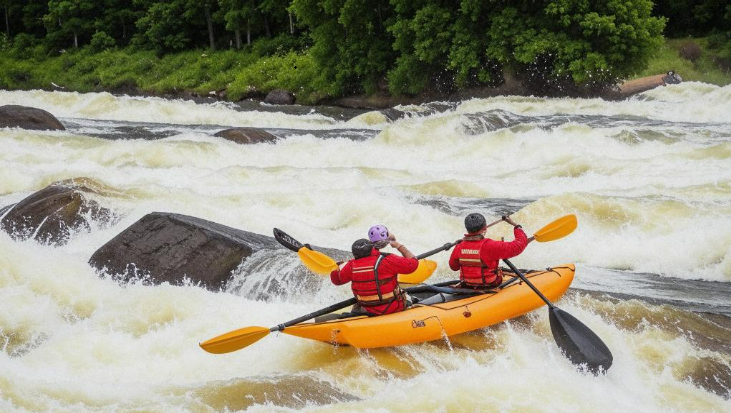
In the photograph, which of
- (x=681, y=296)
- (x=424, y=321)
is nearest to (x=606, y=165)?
(x=681, y=296)

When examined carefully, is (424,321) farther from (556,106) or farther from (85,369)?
(556,106)

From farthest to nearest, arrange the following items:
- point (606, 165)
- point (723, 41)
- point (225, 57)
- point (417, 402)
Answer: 1. point (225, 57)
2. point (723, 41)
3. point (606, 165)
4. point (417, 402)

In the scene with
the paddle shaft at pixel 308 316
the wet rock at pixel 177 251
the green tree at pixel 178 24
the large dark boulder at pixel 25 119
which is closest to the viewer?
the paddle shaft at pixel 308 316

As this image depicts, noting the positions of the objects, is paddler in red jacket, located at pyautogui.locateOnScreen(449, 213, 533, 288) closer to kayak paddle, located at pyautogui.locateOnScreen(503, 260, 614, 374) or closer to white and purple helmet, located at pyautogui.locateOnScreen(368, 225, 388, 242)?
kayak paddle, located at pyautogui.locateOnScreen(503, 260, 614, 374)

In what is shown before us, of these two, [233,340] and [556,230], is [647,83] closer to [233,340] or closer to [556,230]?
[556,230]

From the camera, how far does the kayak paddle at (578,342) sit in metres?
4.73

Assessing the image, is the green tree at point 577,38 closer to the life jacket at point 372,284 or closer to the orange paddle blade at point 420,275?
the orange paddle blade at point 420,275

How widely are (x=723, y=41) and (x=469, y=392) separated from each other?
2395 cm

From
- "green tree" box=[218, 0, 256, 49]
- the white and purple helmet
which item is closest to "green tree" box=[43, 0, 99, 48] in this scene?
"green tree" box=[218, 0, 256, 49]

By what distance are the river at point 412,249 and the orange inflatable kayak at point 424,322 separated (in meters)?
0.10

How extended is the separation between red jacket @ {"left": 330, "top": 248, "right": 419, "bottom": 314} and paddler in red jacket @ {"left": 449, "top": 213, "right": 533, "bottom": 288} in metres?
0.63

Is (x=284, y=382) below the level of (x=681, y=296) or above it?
above

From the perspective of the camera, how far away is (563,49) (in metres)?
18.9

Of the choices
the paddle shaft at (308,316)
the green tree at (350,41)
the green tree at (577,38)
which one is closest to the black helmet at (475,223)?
the paddle shaft at (308,316)
